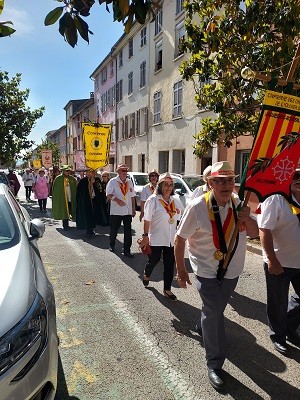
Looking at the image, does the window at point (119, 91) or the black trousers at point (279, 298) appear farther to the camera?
the window at point (119, 91)

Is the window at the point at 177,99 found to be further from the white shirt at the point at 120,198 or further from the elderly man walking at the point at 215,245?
the elderly man walking at the point at 215,245

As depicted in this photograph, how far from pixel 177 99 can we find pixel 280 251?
17072 mm

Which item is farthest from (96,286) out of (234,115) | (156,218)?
(234,115)

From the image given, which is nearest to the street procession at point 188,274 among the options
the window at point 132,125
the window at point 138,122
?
the window at point 138,122

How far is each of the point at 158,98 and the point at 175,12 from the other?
4887 mm

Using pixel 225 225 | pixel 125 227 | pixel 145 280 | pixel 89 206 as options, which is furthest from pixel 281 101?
pixel 89 206

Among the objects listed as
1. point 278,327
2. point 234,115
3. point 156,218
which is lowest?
point 278,327

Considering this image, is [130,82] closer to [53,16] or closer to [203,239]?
[203,239]

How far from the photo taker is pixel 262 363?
3.09 metres

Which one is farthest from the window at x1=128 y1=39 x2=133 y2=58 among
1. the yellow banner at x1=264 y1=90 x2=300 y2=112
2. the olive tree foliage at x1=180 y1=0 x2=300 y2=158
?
the yellow banner at x1=264 y1=90 x2=300 y2=112

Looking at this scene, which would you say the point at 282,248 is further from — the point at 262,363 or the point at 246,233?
the point at 262,363

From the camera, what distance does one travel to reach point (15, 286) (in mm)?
2035

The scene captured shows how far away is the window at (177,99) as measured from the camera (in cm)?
1882

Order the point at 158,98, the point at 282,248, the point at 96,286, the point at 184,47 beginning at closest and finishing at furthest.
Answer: the point at 282,248
the point at 96,286
the point at 184,47
the point at 158,98
